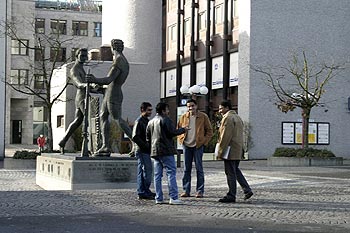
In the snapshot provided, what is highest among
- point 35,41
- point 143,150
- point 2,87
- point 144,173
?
point 35,41

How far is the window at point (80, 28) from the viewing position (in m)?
77.4

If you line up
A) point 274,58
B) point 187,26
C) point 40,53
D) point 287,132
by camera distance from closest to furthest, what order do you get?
1. point 287,132
2. point 274,58
3. point 40,53
4. point 187,26

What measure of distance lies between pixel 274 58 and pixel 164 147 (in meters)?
28.7

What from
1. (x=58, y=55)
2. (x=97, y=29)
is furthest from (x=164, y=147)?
(x=97, y=29)

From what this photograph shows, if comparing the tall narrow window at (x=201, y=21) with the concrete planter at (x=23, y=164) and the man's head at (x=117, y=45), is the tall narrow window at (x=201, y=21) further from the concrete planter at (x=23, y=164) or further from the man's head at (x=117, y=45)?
the man's head at (x=117, y=45)

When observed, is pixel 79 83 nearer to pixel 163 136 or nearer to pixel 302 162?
pixel 163 136

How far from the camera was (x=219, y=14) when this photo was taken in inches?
1748

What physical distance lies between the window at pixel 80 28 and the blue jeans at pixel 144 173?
65497mm

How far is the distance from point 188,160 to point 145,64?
3980 centimetres

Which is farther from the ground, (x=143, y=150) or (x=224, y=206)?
(x=143, y=150)

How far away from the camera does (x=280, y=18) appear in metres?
40.2

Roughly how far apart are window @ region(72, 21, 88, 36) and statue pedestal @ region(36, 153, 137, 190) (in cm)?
6133

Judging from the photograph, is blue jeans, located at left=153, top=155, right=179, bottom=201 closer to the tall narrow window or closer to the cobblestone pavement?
the cobblestone pavement

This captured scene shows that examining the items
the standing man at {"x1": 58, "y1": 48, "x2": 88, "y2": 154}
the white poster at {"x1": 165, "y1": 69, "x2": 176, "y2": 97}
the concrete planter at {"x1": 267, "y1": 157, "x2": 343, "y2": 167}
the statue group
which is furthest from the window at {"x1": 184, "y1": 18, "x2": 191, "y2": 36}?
the statue group
